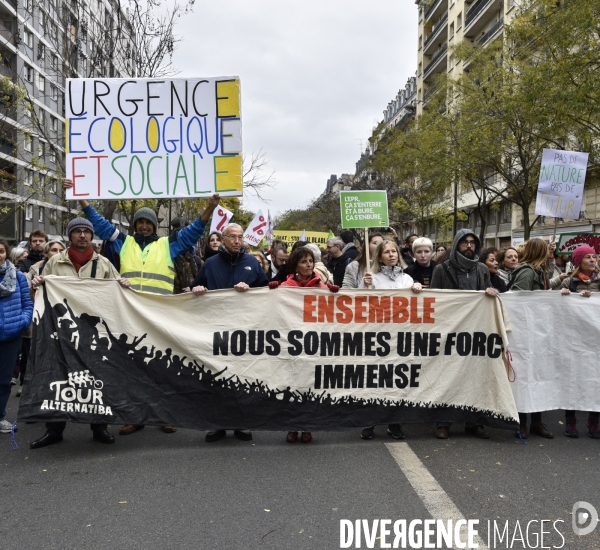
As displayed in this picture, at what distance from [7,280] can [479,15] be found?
4454cm

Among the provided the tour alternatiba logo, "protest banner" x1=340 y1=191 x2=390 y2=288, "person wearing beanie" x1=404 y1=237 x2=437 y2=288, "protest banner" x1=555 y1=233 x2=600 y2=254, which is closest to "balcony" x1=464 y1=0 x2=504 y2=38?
"protest banner" x1=555 y1=233 x2=600 y2=254

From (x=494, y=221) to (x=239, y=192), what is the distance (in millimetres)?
38026

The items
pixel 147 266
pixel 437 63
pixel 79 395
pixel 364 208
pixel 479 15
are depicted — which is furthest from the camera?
pixel 437 63

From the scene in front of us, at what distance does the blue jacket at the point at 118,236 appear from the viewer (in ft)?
18.4

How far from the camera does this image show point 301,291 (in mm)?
5426

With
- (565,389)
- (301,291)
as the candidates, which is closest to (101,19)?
(301,291)

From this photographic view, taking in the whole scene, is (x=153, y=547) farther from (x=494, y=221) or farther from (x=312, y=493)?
(x=494, y=221)

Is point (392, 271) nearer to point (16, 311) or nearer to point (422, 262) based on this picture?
point (422, 262)

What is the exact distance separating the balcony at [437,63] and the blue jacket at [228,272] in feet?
163

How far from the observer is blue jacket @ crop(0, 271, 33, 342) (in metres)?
5.41

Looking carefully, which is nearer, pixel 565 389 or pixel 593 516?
pixel 593 516

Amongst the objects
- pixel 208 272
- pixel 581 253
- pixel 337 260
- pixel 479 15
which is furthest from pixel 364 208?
pixel 479 15

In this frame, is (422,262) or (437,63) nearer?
(422,262)

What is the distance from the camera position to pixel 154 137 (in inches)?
241
